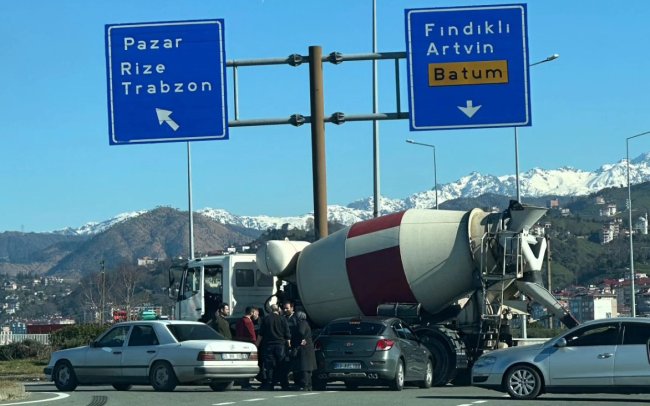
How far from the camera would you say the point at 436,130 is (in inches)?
1002

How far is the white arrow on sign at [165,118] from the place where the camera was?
25969mm

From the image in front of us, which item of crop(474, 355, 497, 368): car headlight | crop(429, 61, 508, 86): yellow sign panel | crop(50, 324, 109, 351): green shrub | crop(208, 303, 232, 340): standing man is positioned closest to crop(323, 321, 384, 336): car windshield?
crop(208, 303, 232, 340): standing man

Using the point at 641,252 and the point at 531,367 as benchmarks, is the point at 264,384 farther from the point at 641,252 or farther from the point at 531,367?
the point at 641,252

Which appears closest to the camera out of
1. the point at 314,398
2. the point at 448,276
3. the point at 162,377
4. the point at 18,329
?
the point at 314,398

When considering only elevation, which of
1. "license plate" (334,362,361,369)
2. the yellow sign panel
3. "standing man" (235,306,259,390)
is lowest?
"license plate" (334,362,361,369)

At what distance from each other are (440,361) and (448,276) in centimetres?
173

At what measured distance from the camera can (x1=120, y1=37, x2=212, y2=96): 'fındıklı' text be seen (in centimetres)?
2600

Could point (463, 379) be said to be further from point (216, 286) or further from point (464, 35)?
point (464, 35)

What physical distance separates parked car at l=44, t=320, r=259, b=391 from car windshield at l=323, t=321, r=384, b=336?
5.17 feet

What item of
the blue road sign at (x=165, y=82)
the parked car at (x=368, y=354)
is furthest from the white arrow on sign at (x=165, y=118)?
the parked car at (x=368, y=354)

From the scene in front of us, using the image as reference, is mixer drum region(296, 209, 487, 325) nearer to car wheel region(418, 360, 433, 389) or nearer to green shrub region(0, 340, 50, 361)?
car wheel region(418, 360, 433, 389)

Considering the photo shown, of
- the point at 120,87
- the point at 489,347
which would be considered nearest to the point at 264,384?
the point at 489,347

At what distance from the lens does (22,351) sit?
156 ft

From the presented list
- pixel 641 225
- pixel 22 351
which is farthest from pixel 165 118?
pixel 641 225
